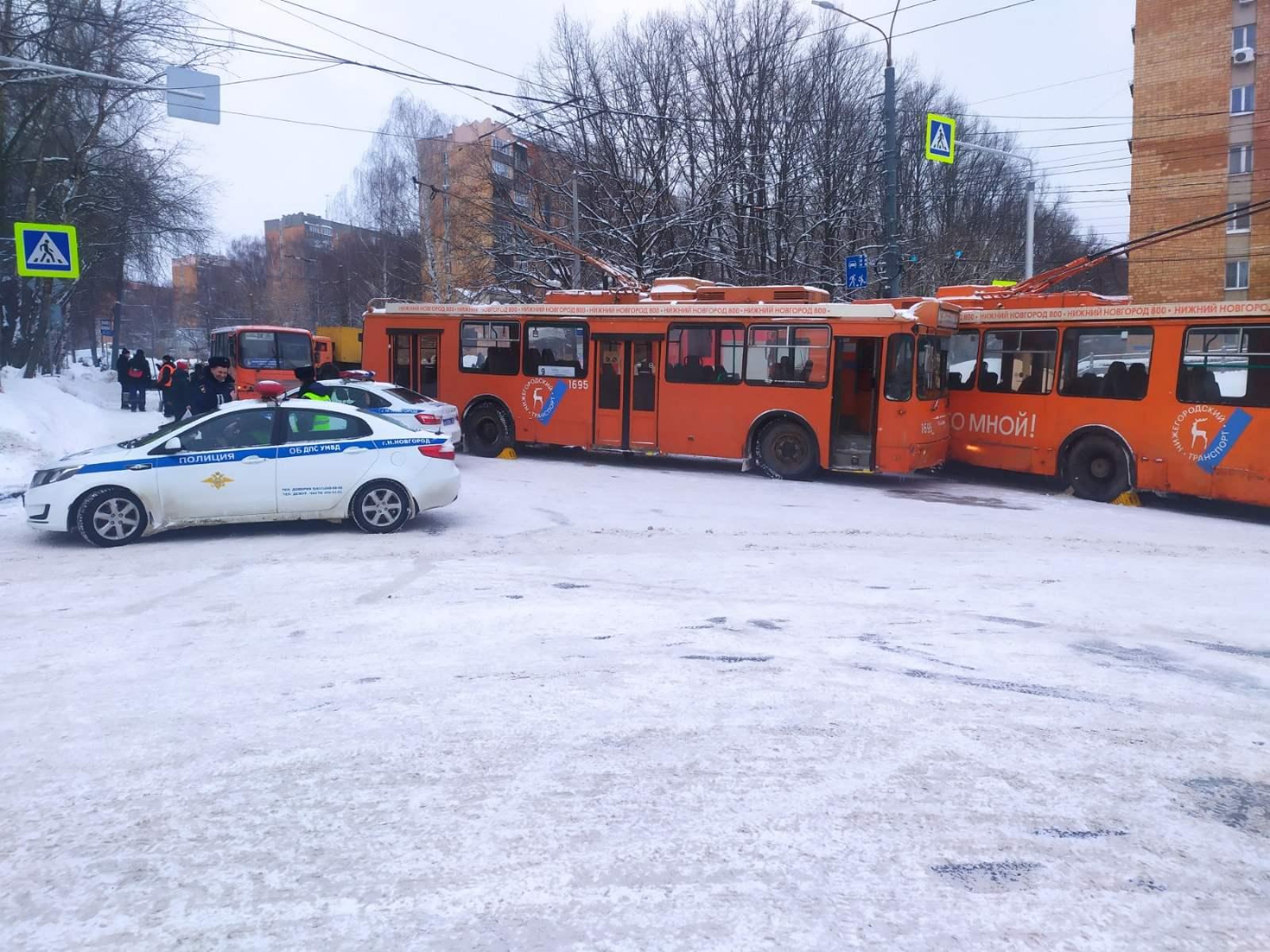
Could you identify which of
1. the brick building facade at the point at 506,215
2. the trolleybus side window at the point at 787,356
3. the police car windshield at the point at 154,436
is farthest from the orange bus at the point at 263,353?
the police car windshield at the point at 154,436

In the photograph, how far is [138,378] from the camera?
26.5 meters

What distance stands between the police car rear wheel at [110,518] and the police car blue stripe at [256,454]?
0.26 metres

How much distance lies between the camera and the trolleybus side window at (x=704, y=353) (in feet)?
50.5

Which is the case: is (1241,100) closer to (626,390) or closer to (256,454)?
(626,390)

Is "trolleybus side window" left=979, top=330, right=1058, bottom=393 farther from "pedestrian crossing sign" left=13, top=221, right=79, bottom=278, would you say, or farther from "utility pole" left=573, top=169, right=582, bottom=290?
"pedestrian crossing sign" left=13, top=221, right=79, bottom=278

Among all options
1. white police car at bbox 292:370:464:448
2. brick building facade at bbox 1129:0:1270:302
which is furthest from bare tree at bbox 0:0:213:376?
brick building facade at bbox 1129:0:1270:302

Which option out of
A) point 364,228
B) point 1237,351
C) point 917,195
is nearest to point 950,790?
point 1237,351

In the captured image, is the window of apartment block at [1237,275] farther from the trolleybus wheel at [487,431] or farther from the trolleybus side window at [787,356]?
the trolleybus wheel at [487,431]

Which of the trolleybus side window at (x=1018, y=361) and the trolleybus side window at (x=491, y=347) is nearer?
the trolleybus side window at (x=1018, y=361)

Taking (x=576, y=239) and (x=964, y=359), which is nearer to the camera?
(x=964, y=359)

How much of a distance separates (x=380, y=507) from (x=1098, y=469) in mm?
9818

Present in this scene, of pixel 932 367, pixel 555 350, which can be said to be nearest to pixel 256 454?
pixel 555 350

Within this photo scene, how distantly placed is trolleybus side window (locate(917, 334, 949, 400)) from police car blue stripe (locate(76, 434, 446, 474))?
299 inches

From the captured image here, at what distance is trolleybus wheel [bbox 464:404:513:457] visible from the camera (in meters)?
17.7
